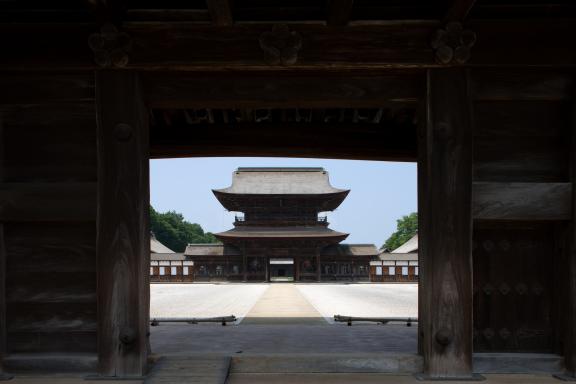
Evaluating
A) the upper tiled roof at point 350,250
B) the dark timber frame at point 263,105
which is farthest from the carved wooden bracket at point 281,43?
the upper tiled roof at point 350,250

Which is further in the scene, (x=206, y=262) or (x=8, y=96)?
(x=206, y=262)

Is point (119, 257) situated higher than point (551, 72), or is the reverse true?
point (551, 72)

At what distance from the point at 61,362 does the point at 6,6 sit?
3249 millimetres

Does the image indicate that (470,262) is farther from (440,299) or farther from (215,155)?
(215,155)

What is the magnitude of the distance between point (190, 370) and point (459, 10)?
3.89 metres

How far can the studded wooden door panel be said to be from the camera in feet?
15.1

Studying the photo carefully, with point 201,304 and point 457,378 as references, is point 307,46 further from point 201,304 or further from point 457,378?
point 201,304

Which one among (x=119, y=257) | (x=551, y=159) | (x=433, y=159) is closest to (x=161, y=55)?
(x=119, y=257)

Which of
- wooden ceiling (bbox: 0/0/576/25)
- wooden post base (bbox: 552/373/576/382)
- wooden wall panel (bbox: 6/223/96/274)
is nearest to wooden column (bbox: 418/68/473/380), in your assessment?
wooden ceiling (bbox: 0/0/576/25)

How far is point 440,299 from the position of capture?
430cm

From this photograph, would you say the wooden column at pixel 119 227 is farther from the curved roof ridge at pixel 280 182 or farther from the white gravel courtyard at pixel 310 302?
the curved roof ridge at pixel 280 182

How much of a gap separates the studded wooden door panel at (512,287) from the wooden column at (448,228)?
432 mm

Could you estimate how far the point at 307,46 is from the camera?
14.3 feet

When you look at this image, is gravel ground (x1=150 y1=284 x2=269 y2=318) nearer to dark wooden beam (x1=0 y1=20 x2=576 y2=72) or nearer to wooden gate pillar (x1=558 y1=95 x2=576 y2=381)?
wooden gate pillar (x1=558 y1=95 x2=576 y2=381)
